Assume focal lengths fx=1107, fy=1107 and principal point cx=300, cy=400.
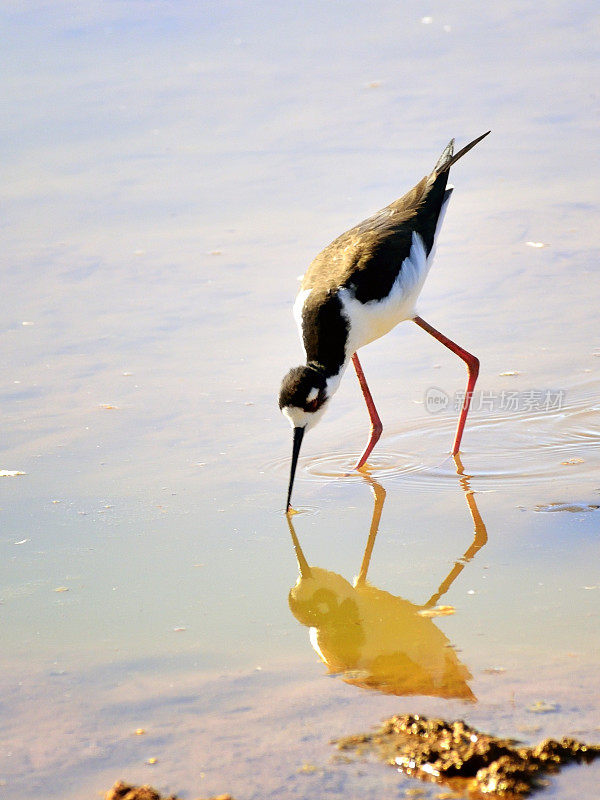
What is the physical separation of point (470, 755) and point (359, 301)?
2.99m

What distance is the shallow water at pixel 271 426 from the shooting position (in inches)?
141

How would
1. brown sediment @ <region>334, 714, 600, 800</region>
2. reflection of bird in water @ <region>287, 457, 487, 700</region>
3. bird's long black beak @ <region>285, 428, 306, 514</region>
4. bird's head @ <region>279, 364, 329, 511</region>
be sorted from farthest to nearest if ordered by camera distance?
bird's head @ <region>279, 364, 329, 511</region>
bird's long black beak @ <region>285, 428, 306, 514</region>
reflection of bird in water @ <region>287, 457, 487, 700</region>
brown sediment @ <region>334, 714, 600, 800</region>

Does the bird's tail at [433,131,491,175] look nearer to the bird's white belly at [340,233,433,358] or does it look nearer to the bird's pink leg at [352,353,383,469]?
the bird's white belly at [340,233,433,358]

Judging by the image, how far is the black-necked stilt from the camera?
213 inches

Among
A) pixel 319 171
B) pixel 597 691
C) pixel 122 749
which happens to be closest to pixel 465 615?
pixel 597 691

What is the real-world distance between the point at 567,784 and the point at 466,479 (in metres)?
2.47

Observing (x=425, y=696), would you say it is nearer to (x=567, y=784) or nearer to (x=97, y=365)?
(x=567, y=784)

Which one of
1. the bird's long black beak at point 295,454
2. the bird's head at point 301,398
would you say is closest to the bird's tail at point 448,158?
the bird's head at point 301,398

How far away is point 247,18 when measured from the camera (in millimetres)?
13883

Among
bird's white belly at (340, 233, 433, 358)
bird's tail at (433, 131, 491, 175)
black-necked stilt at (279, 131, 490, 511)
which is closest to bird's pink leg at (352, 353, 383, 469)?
black-necked stilt at (279, 131, 490, 511)

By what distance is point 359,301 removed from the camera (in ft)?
18.7

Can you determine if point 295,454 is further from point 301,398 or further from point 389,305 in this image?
point 389,305

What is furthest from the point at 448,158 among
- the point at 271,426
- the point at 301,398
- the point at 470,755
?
the point at 470,755

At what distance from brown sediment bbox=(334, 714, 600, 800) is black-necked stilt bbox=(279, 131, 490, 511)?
1.86 metres
